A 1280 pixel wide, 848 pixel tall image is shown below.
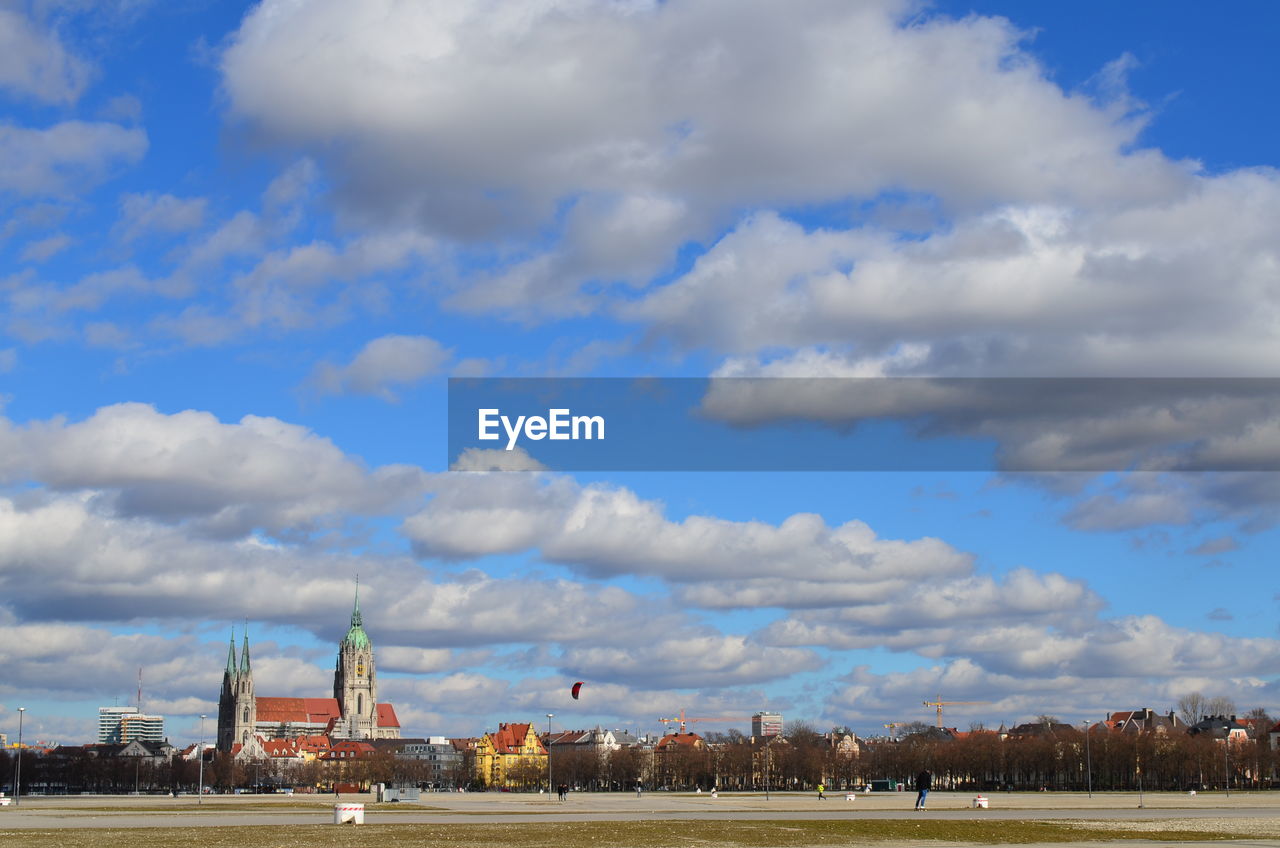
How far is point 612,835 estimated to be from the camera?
51.6 m

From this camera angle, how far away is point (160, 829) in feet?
192

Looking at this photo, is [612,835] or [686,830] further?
[686,830]

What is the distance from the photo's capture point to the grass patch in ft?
155

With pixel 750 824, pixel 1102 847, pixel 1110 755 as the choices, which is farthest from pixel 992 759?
pixel 1102 847

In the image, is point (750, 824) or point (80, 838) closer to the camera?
point (80, 838)

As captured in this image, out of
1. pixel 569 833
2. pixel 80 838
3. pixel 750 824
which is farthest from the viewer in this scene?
pixel 750 824

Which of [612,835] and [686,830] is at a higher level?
[612,835]

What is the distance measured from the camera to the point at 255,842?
157 feet

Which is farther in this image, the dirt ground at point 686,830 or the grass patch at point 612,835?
the dirt ground at point 686,830

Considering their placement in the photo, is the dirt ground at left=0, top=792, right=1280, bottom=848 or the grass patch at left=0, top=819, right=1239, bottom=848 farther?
the dirt ground at left=0, top=792, right=1280, bottom=848

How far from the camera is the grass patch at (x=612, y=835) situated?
4709 centimetres

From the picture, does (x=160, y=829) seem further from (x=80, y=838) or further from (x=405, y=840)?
(x=405, y=840)

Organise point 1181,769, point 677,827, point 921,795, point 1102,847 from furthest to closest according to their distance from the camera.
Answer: point 1181,769
point 921,795
point 677,827
point 1102,847

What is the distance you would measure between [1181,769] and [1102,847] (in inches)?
5962
